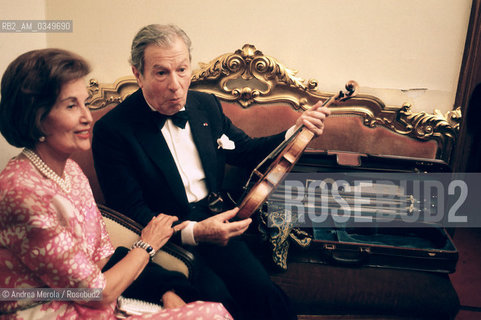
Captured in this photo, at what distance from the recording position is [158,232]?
131 cm

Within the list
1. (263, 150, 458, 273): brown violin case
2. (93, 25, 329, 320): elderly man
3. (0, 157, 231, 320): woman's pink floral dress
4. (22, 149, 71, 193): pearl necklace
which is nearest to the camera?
(0, 157, 231, 320): woman's pink floral dress

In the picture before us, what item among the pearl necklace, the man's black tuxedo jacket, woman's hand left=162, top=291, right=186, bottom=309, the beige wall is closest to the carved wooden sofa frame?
the beige wall

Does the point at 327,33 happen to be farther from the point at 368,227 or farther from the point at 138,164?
the point at 138,164

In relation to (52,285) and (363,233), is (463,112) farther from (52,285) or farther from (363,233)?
(52,285)

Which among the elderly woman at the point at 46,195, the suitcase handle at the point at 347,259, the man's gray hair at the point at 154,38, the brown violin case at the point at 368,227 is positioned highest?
the man's gray hair at the point at 154,38

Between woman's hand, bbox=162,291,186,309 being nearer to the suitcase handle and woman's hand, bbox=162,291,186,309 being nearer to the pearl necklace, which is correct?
the pearl necklace

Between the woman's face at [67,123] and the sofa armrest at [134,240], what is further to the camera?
the sofa armrest at [134,240]

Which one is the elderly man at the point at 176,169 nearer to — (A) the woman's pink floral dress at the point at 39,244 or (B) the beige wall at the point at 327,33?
(A) the woman's pink floral dress at the point at 39,244

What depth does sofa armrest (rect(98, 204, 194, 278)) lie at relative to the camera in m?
1.35

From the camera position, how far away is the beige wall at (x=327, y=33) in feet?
7.07

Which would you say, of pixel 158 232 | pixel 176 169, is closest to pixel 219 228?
pixel 158 232

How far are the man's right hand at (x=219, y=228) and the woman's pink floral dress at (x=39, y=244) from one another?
0.50 metres

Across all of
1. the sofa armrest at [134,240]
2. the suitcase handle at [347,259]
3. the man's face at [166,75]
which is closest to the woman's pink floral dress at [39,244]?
the sofa armrest at [134,240]

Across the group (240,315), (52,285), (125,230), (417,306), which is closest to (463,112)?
(417,306)
